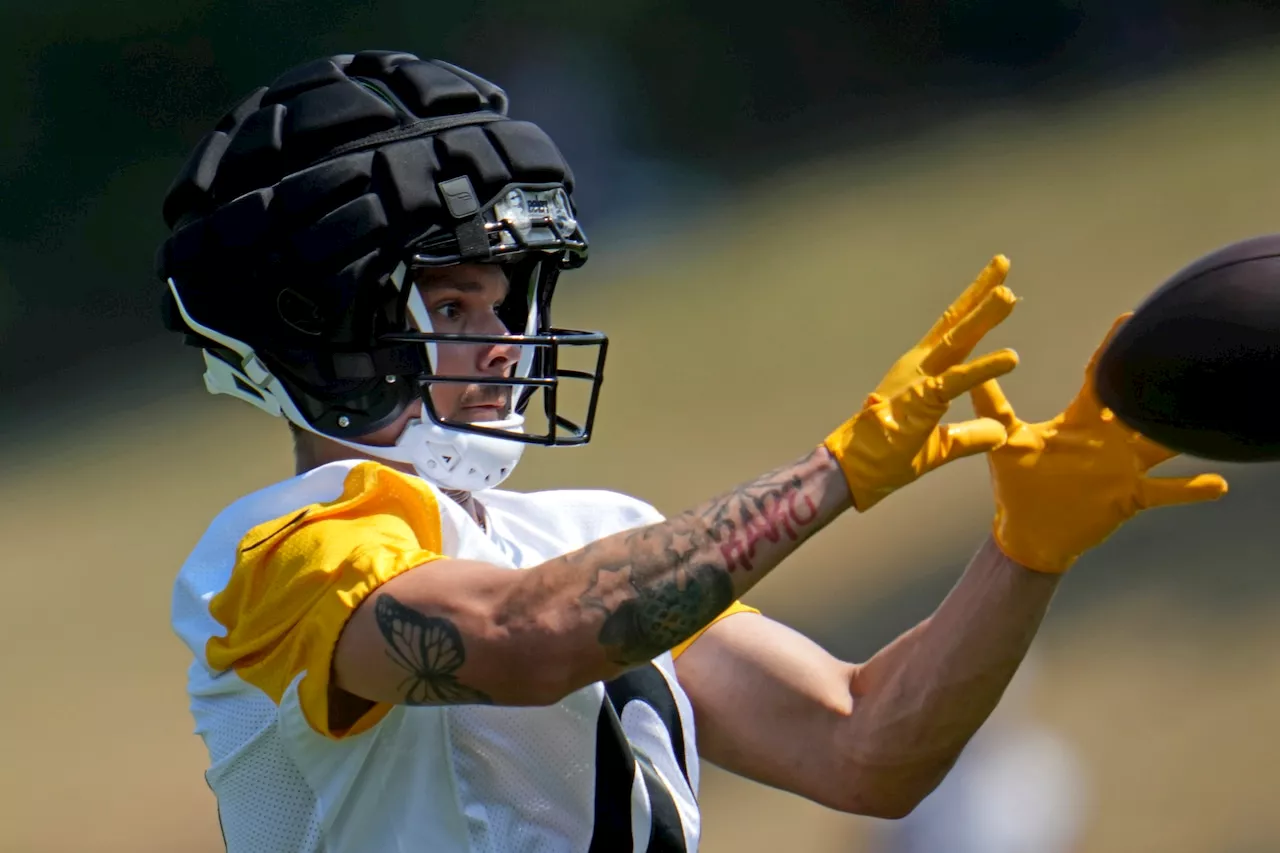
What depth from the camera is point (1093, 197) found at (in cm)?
870

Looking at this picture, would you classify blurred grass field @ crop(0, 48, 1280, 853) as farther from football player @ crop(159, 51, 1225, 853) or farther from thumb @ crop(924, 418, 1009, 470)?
thumb @ crop(924, 418, 1009, 470)

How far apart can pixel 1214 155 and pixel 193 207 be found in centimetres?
750

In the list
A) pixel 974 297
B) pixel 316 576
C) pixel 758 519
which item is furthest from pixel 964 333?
pixel 316 576

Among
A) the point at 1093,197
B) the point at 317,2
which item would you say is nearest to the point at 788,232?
the point at 1093,197

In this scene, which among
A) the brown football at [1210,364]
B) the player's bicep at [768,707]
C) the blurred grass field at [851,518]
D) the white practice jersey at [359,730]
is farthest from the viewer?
the blurred grass field at [851,518]

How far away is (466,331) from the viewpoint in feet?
7.73

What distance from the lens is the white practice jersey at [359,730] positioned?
1.98 meters

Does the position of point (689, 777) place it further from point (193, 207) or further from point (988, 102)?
point (988, 102)

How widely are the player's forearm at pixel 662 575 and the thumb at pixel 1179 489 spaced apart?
54cm

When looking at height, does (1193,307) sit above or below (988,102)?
above

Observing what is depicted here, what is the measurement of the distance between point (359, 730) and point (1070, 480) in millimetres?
1014

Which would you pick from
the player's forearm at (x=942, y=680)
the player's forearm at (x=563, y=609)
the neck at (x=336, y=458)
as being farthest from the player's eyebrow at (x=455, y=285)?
the player's forearm at (x=942, y=680)

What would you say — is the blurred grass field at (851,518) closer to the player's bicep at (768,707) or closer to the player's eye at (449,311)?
the player's bicep at (768,707)

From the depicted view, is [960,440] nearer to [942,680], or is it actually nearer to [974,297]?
[974,297]
